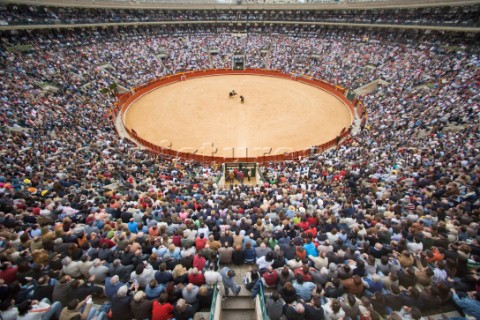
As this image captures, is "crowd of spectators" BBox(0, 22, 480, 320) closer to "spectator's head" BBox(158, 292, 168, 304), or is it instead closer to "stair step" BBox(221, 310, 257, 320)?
"spectator's head" BBox(158, 292, 168, 304)

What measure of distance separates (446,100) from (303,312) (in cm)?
2745

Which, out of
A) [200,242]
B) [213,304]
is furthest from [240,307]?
[200,242]

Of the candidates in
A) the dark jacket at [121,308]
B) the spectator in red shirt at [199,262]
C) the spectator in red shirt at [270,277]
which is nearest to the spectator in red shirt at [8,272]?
the dark jacket at [121,308]

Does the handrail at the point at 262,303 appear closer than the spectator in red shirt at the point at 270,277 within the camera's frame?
Yes

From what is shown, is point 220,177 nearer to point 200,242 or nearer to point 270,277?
point 200,242

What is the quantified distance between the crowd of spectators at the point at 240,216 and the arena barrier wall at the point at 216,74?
1.48m

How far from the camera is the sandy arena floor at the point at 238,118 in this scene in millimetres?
26453

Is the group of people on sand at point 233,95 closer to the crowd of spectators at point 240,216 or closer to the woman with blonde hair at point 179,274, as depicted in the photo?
the crowd of spectators at point 240,216

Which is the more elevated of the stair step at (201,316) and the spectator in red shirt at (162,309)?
the spectator in red shirt at (162,309)

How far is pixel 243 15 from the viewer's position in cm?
6397

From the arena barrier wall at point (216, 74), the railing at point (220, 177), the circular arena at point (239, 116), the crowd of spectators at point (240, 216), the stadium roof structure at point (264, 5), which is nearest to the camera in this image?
the crowd of spectators at point (240, 216)

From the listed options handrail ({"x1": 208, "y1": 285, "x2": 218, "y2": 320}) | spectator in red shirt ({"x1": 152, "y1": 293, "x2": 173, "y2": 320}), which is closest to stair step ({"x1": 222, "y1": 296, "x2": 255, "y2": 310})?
handrail ({"x1": 208, "y1": 285, "x2": 218, "y2": 320})

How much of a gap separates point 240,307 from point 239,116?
26.4 meters

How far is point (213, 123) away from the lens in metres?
30.4
